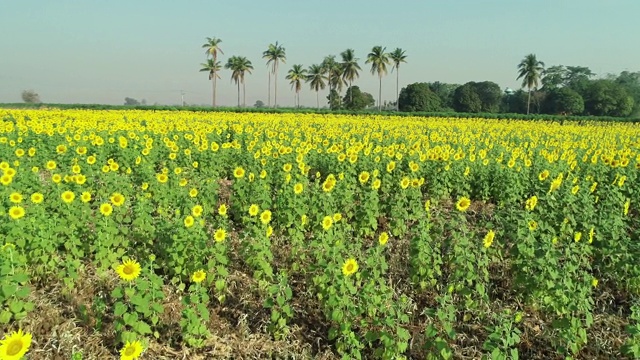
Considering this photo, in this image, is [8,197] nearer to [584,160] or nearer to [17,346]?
[17,346]

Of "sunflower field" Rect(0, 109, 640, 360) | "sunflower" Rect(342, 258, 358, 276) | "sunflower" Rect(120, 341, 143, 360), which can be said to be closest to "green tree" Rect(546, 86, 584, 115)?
"sunflower field" Rect(0, 109, 640, 360)

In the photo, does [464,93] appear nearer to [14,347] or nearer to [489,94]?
[489,94]

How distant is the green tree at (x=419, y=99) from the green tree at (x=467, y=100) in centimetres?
1115

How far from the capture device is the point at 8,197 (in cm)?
495

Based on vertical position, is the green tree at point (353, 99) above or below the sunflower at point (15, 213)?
above

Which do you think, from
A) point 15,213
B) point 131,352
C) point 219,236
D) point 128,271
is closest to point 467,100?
point 219,236

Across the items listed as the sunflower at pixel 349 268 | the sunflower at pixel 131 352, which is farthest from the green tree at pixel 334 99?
the sunflower at pixel 131 352

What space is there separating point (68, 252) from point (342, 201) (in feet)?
10.9

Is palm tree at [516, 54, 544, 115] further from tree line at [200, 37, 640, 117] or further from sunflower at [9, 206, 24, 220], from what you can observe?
sunflower at [9, 206, 24, 220]

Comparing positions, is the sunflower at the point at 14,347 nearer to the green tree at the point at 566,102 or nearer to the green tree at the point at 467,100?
the green tree at the point at 566,102

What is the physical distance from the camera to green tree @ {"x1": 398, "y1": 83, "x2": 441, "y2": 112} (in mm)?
75438

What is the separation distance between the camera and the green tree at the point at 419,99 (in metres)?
75.4

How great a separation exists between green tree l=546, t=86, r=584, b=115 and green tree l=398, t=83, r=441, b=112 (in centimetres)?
2059

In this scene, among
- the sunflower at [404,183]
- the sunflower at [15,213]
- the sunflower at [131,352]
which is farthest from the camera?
the sunflower at [404,183]
